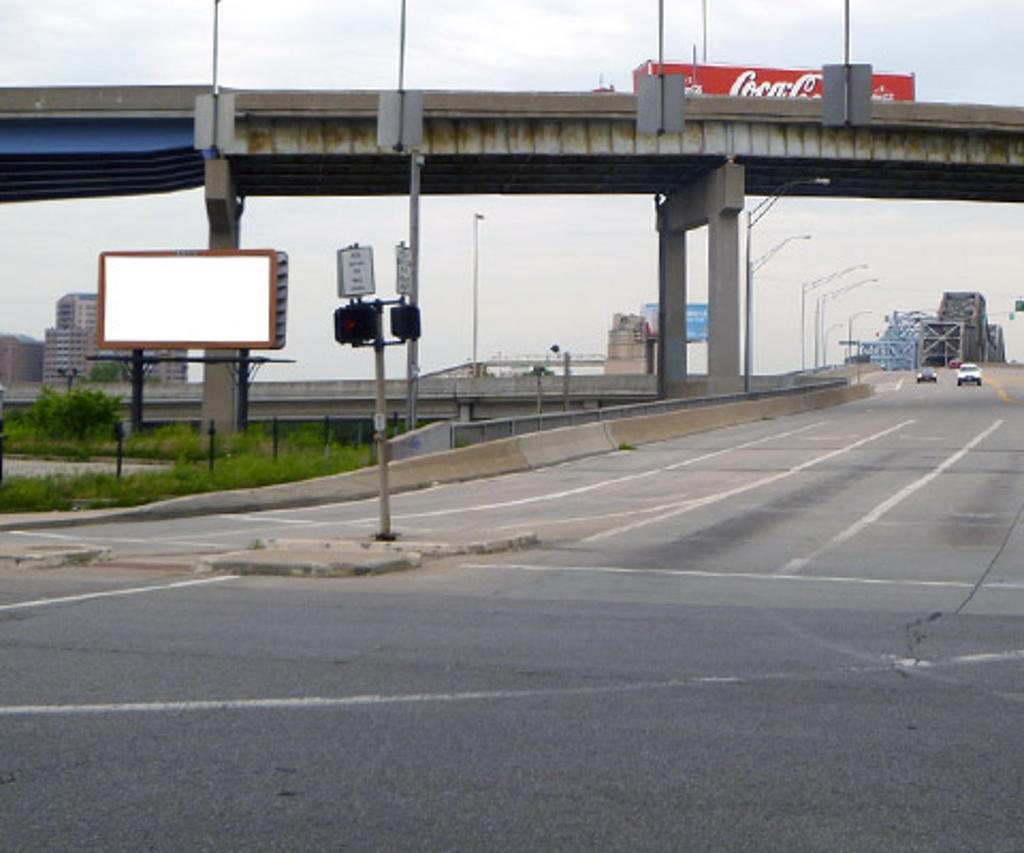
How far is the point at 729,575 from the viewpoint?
1570 cm

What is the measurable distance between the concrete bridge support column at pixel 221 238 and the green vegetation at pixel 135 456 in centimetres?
1302

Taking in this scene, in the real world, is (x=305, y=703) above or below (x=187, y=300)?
below

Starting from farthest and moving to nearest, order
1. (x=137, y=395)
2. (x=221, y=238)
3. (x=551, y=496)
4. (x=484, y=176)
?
(x=484, y=176), (x=221, y=238), (x=137, y=395), (x=551, y=496)

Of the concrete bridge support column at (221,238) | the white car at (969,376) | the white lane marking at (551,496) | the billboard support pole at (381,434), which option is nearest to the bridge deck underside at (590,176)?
the concrete bridge support column at (221,238)

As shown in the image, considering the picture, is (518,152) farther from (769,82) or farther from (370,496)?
(769,82)

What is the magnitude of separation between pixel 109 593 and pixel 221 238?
4619cm

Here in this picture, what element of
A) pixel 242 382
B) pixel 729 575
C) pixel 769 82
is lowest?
pixel 729 575

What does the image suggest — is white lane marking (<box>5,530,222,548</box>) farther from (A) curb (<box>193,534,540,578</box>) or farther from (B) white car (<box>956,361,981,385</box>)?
(B) white car (<box>956,361,981,385</box>)

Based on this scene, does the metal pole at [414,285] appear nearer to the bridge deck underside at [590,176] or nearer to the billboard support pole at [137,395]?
the billboard support pole at [137,395]

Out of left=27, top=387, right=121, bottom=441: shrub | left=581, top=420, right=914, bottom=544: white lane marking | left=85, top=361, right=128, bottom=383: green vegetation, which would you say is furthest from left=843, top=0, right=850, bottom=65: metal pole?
left=85, top=361, right=128, bottom=383: green vegetation

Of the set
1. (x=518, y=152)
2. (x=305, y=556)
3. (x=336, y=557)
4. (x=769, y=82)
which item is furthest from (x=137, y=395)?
(x=769, y=82)

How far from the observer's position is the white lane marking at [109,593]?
12664 millimetres

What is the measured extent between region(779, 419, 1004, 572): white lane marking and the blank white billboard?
21.9 metres

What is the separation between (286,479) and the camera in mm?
28391
